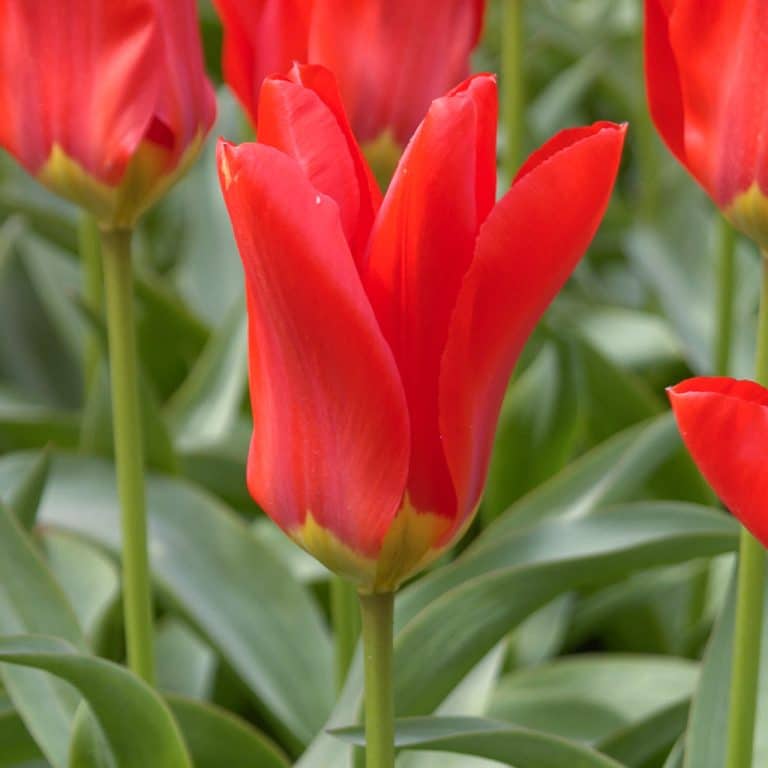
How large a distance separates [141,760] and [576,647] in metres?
0.65

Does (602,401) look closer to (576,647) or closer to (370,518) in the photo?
(576,647)

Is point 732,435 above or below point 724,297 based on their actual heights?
below

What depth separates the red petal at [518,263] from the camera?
456 millimetres

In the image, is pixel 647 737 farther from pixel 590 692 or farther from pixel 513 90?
pixel 513 90

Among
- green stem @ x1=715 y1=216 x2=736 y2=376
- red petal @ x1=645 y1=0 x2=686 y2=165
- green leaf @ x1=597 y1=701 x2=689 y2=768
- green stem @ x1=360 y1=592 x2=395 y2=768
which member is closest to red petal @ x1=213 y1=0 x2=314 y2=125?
red petal @ x1=645 y1=0 x2=686 y2=165

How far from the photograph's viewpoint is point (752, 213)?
585 mm

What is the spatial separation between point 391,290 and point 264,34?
25 centimetres

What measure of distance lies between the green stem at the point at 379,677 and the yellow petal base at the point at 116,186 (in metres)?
0.24

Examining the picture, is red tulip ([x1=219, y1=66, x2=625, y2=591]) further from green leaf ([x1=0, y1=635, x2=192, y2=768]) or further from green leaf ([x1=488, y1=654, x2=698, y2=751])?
green leaf ([x1=488, y1=654, x2=698, y2=751])

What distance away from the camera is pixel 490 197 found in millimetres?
483

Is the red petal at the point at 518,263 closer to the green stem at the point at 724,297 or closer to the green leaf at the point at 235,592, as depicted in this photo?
the green leaf at the point at 235,592

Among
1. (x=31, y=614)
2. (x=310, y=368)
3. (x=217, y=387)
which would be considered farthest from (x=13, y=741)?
(x=217, y=387)

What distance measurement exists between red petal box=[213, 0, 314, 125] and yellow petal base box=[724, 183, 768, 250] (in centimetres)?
20

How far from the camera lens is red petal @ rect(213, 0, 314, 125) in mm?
680
